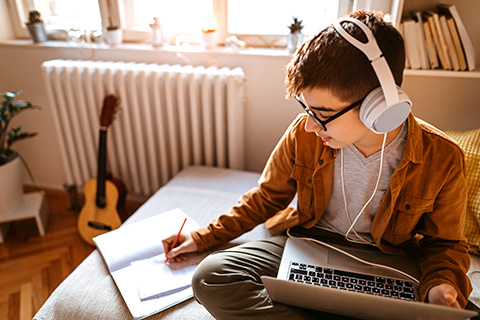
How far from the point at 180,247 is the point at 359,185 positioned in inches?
21.8

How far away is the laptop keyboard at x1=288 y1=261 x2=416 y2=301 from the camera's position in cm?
89

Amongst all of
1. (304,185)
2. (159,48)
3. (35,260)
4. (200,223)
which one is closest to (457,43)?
(304,185)

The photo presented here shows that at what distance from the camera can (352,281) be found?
0.92m

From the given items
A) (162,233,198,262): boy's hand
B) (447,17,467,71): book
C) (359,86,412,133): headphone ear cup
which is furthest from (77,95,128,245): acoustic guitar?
(447,17,467,71): book

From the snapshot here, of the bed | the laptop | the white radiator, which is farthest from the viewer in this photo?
the white radiator

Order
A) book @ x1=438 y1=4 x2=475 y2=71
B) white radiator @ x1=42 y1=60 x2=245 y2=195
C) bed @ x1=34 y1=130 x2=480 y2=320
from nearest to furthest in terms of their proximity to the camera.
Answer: bed @ x1=34 y1=130 x2=480 y2=320, book @ x1=438 y1=4 x2=475 y2=71, white radiator @ x1=42 y1=60 x2=245 y2=195

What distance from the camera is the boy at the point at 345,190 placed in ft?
2.58

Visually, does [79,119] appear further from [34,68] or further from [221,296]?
[221,296]

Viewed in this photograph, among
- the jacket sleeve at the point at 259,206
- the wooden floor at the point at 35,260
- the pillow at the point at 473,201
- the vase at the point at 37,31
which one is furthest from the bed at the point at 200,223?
the vase at the point at 37,31

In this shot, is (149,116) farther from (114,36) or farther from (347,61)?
(347,61)

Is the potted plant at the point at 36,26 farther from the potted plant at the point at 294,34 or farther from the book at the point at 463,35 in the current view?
the book at the point at 463,35

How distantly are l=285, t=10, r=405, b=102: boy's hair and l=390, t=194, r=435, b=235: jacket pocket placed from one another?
0.32 meters

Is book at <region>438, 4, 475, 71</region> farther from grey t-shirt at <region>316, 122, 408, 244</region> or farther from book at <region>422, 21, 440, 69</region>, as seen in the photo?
grey t-shirt at <region>316, 122, 408, 244</region>

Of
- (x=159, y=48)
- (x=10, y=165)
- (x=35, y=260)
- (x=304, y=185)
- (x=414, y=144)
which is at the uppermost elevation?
(x=159, y=48)
